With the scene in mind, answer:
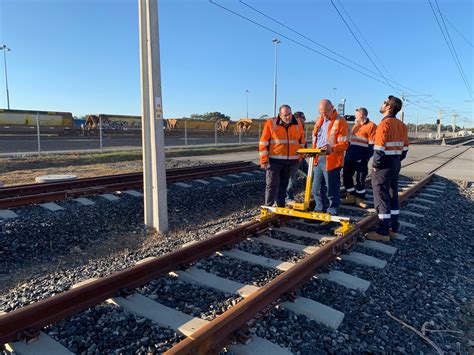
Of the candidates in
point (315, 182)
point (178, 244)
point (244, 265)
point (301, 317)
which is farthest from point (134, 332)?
point (315, 182)

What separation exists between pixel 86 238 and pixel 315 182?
4.14 metres

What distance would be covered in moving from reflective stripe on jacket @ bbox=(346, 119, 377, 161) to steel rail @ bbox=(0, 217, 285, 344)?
4.45 metres

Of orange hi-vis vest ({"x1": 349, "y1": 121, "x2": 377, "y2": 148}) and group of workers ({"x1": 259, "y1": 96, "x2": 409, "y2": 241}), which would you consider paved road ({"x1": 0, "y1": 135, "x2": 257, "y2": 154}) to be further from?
orange hi-vis vest ({"x1": 349, "y1": 121, "x2": 377, "y2": 148})

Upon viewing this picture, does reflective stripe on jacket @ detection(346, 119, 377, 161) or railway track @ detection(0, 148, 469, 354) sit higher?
reflective stripe on jacket @ detection(346, 119, 377, 161)

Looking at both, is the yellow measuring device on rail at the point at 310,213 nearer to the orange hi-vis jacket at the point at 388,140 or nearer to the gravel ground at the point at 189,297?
A: the orange hi-vis jacket at the point at 388,140

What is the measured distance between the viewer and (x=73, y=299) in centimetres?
340

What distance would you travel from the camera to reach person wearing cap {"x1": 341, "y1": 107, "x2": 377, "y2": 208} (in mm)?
8352

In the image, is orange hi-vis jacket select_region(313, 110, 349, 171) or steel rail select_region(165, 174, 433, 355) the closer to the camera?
steel rail select_region(165, 174, 433, 355)

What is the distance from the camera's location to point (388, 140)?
589 centimetres

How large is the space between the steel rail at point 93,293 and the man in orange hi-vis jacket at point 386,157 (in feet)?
8.09

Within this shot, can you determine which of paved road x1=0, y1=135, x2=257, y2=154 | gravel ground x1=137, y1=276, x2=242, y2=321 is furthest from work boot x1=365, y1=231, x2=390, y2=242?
paved road x1=0, y1=135, x2=257, y2=154

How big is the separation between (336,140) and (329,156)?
292mm

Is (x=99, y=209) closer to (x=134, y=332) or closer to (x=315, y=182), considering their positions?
(x=315, y=182)

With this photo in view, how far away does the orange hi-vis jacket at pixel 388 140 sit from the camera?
5.87 meters
